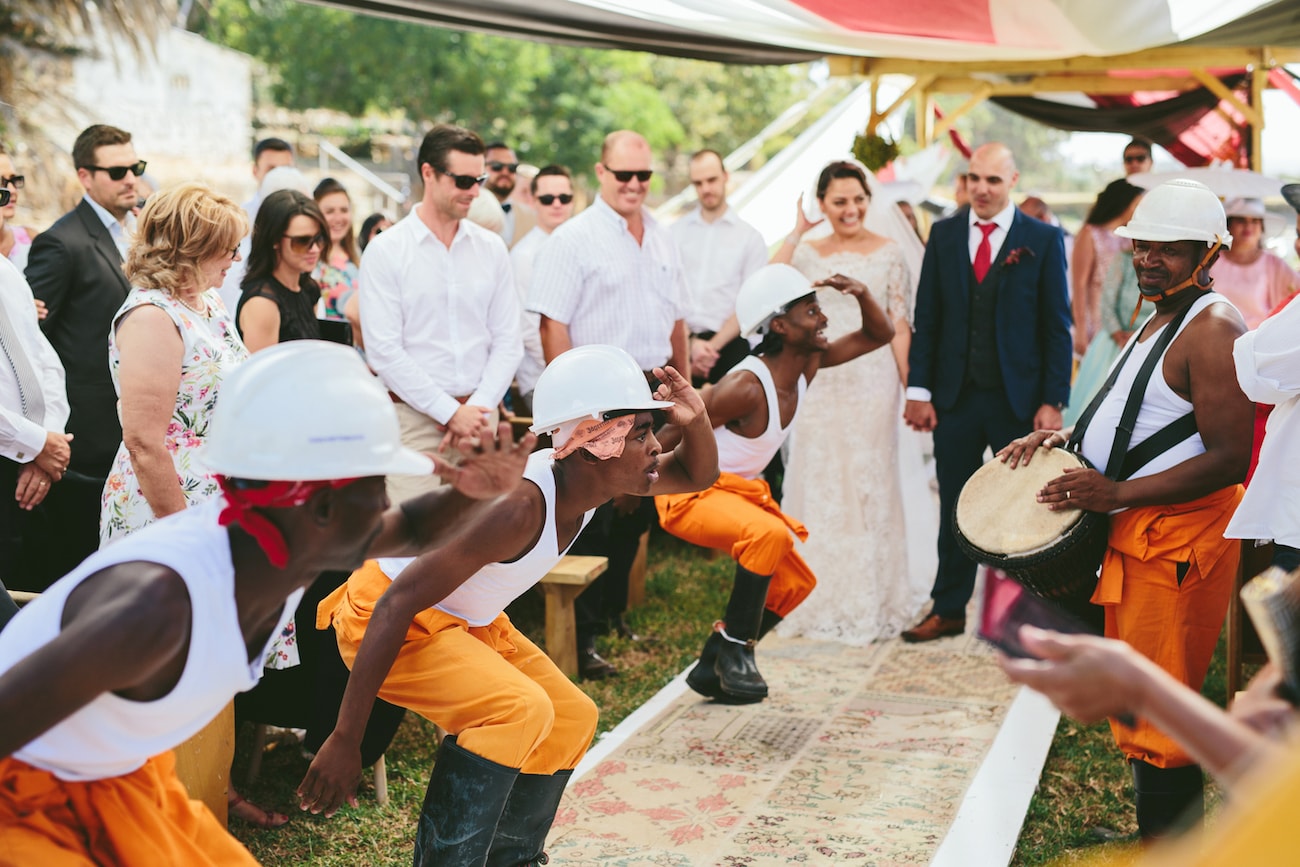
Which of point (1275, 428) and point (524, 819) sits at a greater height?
point (1275, 428)

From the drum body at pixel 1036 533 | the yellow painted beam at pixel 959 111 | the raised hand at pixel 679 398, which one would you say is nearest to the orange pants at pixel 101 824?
the raised hand at pixel 679 398

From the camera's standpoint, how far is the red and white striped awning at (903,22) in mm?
6289

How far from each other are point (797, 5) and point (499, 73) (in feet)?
88.7

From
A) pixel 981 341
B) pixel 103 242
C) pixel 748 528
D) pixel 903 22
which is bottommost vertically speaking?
pixel 748 528

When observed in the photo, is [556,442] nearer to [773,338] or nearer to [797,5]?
[773,338]

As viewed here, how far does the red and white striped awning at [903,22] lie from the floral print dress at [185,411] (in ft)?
9.05

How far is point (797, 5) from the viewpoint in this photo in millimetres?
6539

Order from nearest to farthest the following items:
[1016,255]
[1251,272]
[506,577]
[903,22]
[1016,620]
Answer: [1016,620]
[506,577]
[1016,255]
[903,22]
[1251,272]

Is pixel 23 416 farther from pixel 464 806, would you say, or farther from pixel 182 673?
pixel 182 673

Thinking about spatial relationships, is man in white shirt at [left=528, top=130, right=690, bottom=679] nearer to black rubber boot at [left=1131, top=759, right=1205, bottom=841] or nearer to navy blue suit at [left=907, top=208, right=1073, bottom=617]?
navy blue suit at [left=907, top=208, right=1073, bottom=617]

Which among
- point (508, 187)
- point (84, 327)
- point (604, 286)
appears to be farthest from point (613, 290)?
point (508, 187)

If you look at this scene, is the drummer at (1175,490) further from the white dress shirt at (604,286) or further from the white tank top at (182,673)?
the white dress shirt at (604,286)

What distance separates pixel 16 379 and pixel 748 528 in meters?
2.83

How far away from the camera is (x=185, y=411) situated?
4.04 m
